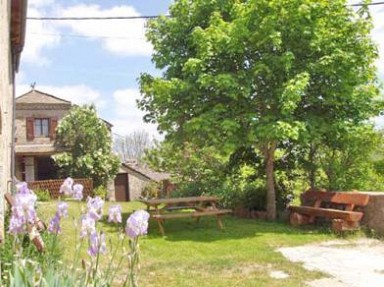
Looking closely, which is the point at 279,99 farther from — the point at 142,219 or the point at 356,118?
the point at 142,219

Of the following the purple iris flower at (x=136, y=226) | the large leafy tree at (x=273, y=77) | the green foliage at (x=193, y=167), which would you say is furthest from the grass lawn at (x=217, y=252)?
the green foliage at (x=193, y=167)

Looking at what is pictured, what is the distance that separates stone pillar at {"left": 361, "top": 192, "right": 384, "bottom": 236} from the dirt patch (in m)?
0.61

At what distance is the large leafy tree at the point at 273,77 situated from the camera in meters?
11.8

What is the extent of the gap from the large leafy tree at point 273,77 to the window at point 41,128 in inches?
749

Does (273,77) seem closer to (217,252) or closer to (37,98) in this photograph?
(217,252)

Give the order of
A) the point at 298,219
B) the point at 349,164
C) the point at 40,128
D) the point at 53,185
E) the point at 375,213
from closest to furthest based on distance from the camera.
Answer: the point at 375,213, the point at 298,219, the point at 349,164, the point at 53,185, the point at 40,128

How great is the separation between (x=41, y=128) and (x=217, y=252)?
23.9m

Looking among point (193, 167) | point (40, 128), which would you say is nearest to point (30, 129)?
point (40, 128)

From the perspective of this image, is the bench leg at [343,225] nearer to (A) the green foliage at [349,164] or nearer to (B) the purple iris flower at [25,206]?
(A) the green foliage at [349,164]

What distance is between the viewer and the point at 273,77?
1248 centimetres

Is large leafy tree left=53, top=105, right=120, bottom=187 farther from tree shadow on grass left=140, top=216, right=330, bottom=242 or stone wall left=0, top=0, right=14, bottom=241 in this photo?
stone wall left=0, top=0, right=14, bottom=241

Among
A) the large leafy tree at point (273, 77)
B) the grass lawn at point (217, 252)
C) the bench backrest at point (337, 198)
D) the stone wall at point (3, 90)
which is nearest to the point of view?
the stone wall at point (3, 90)

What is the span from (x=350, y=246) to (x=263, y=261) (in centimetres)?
237

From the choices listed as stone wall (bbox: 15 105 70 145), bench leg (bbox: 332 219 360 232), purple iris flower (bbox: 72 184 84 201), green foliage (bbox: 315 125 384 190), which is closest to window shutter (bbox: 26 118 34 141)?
stone wall (bbox: 15 105 70 145)
